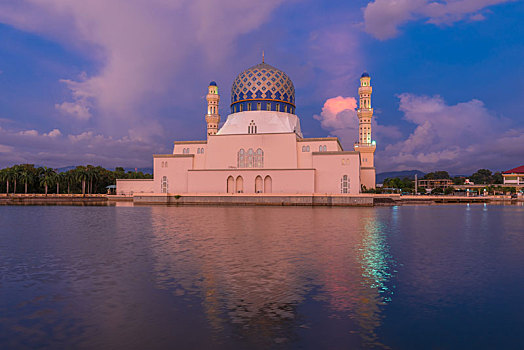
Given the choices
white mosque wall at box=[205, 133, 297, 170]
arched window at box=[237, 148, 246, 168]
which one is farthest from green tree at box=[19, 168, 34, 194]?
arched window at box=[237, 148, 246, 168]

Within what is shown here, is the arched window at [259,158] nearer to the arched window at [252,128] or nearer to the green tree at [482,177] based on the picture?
the arched window at [252,128]

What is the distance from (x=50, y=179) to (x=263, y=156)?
40496 millimetres

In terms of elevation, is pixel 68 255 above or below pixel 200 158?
below

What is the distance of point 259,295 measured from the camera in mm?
8539

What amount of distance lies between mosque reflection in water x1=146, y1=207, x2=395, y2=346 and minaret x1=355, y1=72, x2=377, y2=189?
1797 inches

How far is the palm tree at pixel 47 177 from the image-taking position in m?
69.2

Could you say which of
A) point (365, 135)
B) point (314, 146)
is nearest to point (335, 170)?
point (314, 146)

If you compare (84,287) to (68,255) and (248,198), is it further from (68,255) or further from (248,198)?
(248,198)

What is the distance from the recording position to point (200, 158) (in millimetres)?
58156

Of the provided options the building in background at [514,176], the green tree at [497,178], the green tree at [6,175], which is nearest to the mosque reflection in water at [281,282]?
the green tree at [6,175]

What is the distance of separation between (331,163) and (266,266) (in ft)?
135

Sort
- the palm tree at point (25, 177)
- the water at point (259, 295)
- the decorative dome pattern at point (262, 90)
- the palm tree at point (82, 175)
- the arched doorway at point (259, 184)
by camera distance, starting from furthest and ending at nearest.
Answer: the palm tree at point (82, 175) → the palm tree at point (25, 177) → the decorative dome pattern at point (262, 90) → the arched doorway at point (259, 184) → the water at point (259, 295)

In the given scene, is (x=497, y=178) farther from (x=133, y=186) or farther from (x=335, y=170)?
(x=133, y=186)

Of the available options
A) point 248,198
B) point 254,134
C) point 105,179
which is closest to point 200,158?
point 254,134
